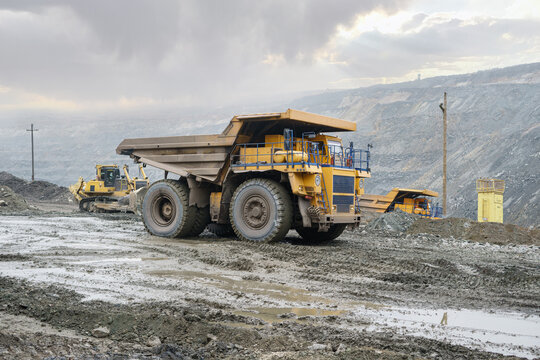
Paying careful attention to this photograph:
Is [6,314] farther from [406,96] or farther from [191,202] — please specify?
[406,96]

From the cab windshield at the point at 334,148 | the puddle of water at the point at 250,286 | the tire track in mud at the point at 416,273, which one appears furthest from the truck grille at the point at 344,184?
the puddle of water at the point at 250,286

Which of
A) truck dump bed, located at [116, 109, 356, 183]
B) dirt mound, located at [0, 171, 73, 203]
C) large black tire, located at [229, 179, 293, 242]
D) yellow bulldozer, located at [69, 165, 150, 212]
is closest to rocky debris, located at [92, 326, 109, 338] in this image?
large black tire, located at [229, 179, 293, 242]

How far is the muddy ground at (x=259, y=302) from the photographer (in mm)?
4598

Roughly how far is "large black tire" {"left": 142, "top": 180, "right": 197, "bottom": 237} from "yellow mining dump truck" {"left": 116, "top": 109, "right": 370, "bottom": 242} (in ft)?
0.08

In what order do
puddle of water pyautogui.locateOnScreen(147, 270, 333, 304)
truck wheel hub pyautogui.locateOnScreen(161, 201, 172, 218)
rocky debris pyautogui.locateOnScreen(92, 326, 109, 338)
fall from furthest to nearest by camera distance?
truck wheel hub pyautogui.locateOnScreen(161, 201, 172, 218)
puddle of water pyautogui.locateOnScreen(147, 270, 333, 304)
rocky debris pyautogui.locateOnScreen(92, 326, 109, 338)

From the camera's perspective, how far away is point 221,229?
14742 mm

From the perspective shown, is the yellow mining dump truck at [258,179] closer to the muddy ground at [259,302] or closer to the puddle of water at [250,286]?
the muddy ground at [259,302]

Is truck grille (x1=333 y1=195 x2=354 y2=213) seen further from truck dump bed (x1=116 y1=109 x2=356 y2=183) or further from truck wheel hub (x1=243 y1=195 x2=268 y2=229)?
truck dump bed (x1=116 y1=109 x2=356 y2=183)

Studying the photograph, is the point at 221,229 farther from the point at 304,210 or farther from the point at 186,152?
the point at 304,210

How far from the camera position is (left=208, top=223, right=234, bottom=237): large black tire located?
14.7 metres

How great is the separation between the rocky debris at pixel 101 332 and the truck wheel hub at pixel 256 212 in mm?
7568

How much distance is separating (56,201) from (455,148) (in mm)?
39157

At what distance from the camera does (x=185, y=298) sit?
6.57 metres

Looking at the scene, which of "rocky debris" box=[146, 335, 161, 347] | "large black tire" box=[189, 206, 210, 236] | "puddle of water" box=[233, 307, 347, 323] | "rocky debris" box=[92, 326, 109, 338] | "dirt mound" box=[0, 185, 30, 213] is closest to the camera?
A: "rocky debris" box=[146, 335, 161, 347]
